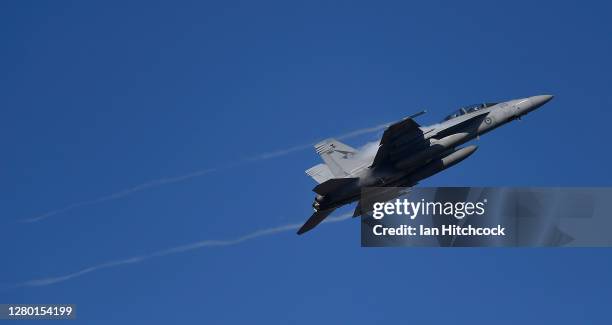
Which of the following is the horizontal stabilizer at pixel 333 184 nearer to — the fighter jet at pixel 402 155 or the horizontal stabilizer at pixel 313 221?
the fighter jet at pixel 402 155

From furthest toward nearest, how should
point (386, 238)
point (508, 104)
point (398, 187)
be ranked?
point (508, 104)
point (398, 187)
point (386, 238)

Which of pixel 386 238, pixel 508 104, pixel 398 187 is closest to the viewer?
pixel 386 238

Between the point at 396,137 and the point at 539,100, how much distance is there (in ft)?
27.1

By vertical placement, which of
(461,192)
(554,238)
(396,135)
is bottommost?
(554,238)

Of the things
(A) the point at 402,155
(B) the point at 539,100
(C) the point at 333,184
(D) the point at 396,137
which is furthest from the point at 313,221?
(B) the point at 539,100

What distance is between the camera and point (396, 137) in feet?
121

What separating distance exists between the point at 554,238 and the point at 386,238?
6694mm

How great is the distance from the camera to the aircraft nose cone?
4084 centimetres

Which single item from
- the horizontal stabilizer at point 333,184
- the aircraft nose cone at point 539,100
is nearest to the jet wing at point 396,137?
the horizontal stabilizer at point 333,184

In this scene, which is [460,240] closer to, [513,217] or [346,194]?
[513,217]

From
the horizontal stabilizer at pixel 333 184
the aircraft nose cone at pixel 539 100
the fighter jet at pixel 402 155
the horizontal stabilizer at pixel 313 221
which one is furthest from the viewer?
the aircraft nose cone at pixel 539 100

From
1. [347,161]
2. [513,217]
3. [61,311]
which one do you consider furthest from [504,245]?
[61,311]

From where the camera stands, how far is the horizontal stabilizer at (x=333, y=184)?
36.3 meters

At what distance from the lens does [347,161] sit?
1544 inches
